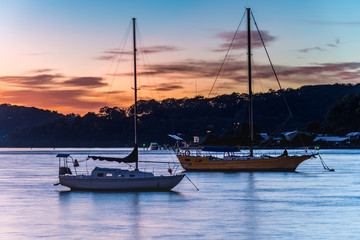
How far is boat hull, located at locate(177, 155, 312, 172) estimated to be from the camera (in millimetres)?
81750

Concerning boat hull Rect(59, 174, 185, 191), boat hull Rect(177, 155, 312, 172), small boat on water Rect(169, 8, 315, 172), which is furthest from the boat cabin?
boat hull Rect(177, 155, 312, 172)

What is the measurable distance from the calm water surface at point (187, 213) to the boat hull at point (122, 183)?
2.13 feet

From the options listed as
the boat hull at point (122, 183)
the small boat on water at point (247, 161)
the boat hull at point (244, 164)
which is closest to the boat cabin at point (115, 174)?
the boat hull at point (122, 183)

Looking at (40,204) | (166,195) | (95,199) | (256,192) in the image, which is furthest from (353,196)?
(40,204)

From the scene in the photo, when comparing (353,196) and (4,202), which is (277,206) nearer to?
(353,196)

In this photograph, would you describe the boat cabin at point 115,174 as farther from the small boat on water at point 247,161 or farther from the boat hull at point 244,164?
the boat hull at point 244,164

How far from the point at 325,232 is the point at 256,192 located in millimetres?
26020

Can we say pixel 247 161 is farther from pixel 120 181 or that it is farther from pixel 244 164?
pixel 120 181

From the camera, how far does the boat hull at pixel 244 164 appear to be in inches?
3219

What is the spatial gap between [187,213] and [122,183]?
35.7 feet

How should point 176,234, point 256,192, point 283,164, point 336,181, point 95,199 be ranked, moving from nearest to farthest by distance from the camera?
1. point 176,234
2. point 95,199
3. point 256,192
4. point 336,181
5. point 283,164

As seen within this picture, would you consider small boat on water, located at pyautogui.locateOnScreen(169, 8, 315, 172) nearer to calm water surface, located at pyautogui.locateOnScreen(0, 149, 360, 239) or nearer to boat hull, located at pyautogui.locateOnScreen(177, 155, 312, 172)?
boat hull, located at pyautogui.locateOnScreen(177, 155, 312, 172)

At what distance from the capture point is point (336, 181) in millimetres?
74750

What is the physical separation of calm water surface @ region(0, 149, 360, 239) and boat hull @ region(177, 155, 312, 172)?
1591 cm
